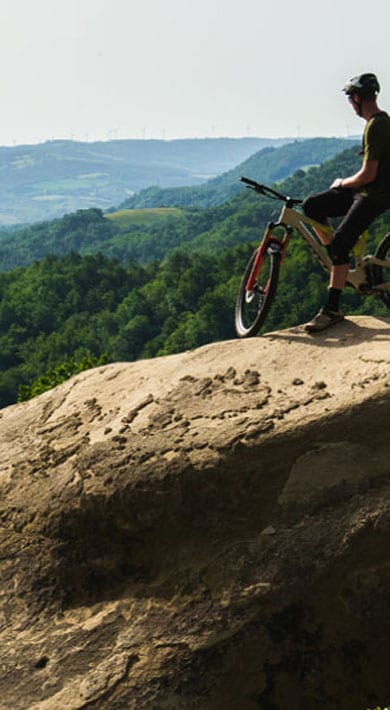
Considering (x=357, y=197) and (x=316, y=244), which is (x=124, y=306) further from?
(x=357, y=197)

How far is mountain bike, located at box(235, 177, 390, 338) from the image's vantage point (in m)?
9.79

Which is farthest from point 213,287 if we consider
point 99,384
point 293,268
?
point 99,384

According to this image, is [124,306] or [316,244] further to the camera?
[124,306]

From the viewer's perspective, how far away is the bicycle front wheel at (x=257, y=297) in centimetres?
1001

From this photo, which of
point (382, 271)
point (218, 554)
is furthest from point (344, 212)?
point (218, 554)

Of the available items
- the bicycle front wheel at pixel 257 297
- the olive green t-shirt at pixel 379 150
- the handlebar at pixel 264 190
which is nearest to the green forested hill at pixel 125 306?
the bicycle front wheel at pixel 257 297

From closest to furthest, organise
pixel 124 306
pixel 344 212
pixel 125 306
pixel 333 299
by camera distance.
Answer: pixel 333 299 < pixel 344 212 < pixel 125 306 < pixel 124 306

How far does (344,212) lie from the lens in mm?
9703

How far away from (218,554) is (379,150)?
3.88m

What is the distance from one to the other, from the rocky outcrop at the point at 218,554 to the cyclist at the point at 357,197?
897 mm

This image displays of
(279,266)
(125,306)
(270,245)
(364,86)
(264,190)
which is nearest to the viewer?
(364,86)

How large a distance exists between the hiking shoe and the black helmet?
2.04 metres

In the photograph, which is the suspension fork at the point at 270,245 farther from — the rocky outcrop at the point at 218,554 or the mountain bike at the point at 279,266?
the rocky outcrop at the point at 218,554

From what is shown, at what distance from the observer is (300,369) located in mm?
8789
